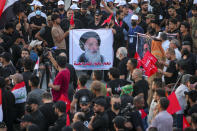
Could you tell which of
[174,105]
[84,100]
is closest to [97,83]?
[84,100]

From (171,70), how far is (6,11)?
4.83 meters

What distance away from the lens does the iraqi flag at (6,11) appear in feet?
43.9

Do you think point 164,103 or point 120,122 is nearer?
point 120,122

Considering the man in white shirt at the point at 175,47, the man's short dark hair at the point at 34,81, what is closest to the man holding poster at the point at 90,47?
the man in white shirt at the point at 175,47

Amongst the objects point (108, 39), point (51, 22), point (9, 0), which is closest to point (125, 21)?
point (108, 39)

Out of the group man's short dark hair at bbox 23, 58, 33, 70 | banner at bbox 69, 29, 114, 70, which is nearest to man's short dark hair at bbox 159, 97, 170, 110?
man's short dark hair at bbox 23, 58, 33, 70

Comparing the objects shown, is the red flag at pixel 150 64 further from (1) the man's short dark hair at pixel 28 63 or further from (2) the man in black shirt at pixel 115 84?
(1) the man's short dark hair at pixel 28 63

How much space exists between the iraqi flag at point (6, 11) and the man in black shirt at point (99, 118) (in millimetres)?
5567

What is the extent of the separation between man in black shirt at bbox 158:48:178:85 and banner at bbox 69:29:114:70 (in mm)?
3397

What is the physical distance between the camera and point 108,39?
14969mm

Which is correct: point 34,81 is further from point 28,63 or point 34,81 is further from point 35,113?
point 35,113

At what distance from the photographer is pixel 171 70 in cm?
1152

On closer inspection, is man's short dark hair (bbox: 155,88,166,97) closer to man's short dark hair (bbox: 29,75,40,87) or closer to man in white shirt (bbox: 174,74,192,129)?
man in white shirt (bbox: 174,74,192,129)

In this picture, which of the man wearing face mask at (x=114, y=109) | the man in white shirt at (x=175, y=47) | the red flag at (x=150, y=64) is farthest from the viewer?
the man in white shirt at (x=175, y=47)
